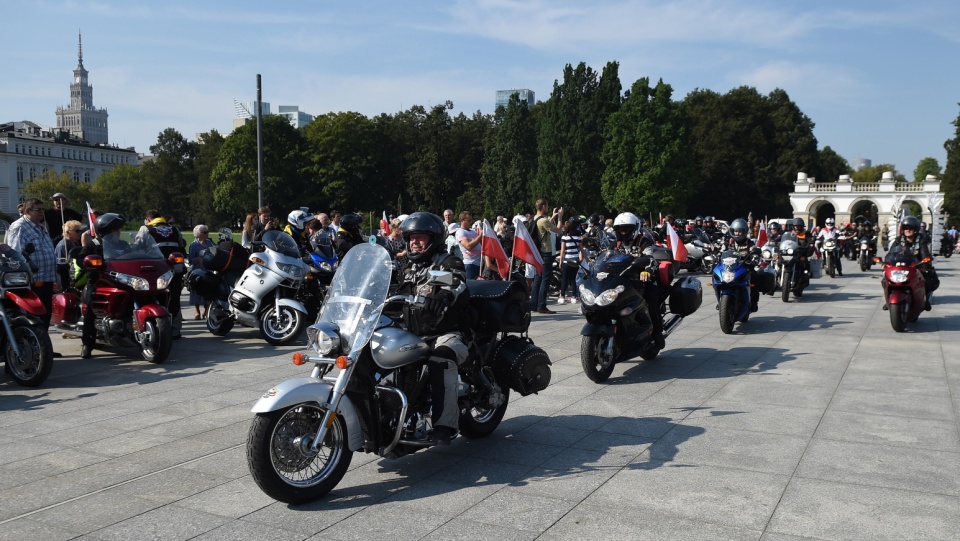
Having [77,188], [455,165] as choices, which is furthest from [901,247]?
[77,188]

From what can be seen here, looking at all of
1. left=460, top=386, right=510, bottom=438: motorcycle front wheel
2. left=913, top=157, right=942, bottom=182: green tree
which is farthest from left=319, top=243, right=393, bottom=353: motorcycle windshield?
left=913, top=157, right=942, bottom=182: green tree

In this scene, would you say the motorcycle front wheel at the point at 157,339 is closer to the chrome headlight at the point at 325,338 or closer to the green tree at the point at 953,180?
the chrome headlight at the point at 325,338

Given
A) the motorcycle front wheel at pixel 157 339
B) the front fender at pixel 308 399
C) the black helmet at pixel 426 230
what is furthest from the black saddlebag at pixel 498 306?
the motorcycle front wheel at pixel 157 339

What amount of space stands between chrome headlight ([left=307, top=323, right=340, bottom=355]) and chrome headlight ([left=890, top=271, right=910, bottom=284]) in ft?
31.8

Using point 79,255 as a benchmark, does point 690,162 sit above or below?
above

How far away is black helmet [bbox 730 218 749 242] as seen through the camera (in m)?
13.5

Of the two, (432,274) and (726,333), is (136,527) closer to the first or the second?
(432,274)

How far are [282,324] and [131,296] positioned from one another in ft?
6.34

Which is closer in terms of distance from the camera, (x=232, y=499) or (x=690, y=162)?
(x=232, y=499)

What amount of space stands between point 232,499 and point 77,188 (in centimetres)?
10055

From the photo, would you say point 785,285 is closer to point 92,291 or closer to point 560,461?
point 560,461

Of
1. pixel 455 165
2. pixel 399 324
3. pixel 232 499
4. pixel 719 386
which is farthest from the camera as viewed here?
pixel 455 165

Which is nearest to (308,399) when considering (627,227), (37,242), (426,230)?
(426,230)

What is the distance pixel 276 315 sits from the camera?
423 inches
